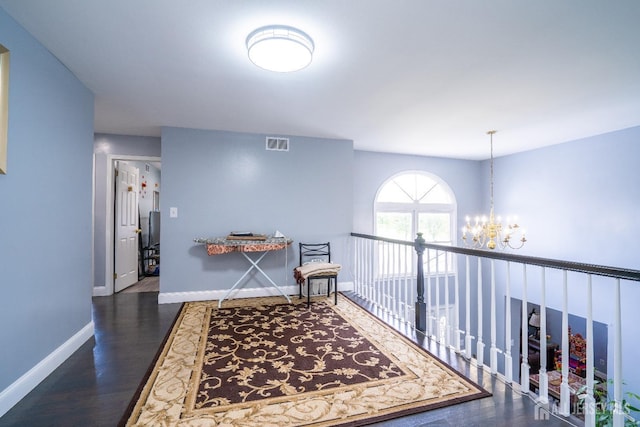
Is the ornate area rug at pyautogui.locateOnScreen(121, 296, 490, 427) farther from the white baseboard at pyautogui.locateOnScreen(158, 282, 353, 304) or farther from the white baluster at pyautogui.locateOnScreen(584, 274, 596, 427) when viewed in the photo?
the white baseboard at pyautogui.locateOnScreen(158, 282, 353, 304)

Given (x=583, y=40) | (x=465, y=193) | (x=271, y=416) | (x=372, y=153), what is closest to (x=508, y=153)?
(x=465, y=193)

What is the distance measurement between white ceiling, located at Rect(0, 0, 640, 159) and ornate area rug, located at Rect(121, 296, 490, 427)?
7.38 feet

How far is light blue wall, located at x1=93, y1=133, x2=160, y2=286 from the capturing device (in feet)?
13.4

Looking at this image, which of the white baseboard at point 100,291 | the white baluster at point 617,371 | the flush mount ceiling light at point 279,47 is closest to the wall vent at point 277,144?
the flush mount ceiling light at point 279,47

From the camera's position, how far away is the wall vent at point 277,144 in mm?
4148

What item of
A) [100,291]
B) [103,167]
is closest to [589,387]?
[100,291]

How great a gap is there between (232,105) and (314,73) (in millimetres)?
1105

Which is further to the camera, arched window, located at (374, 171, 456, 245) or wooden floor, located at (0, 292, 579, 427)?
arched window, located at (374, 171, 456, 245)

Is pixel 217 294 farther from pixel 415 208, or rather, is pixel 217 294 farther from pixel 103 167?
pixel 415 208

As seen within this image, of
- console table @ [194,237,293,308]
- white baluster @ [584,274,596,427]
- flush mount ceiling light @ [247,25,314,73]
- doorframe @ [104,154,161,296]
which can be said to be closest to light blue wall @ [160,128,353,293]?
console table @ [194,237,293,308]

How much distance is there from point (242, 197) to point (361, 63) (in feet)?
8.01

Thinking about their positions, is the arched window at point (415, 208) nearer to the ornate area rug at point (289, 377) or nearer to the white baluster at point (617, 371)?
the ornate area rug at point (289, 377)

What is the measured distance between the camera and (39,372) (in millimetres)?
1960

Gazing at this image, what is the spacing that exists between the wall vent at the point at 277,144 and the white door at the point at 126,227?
90.5 inches
